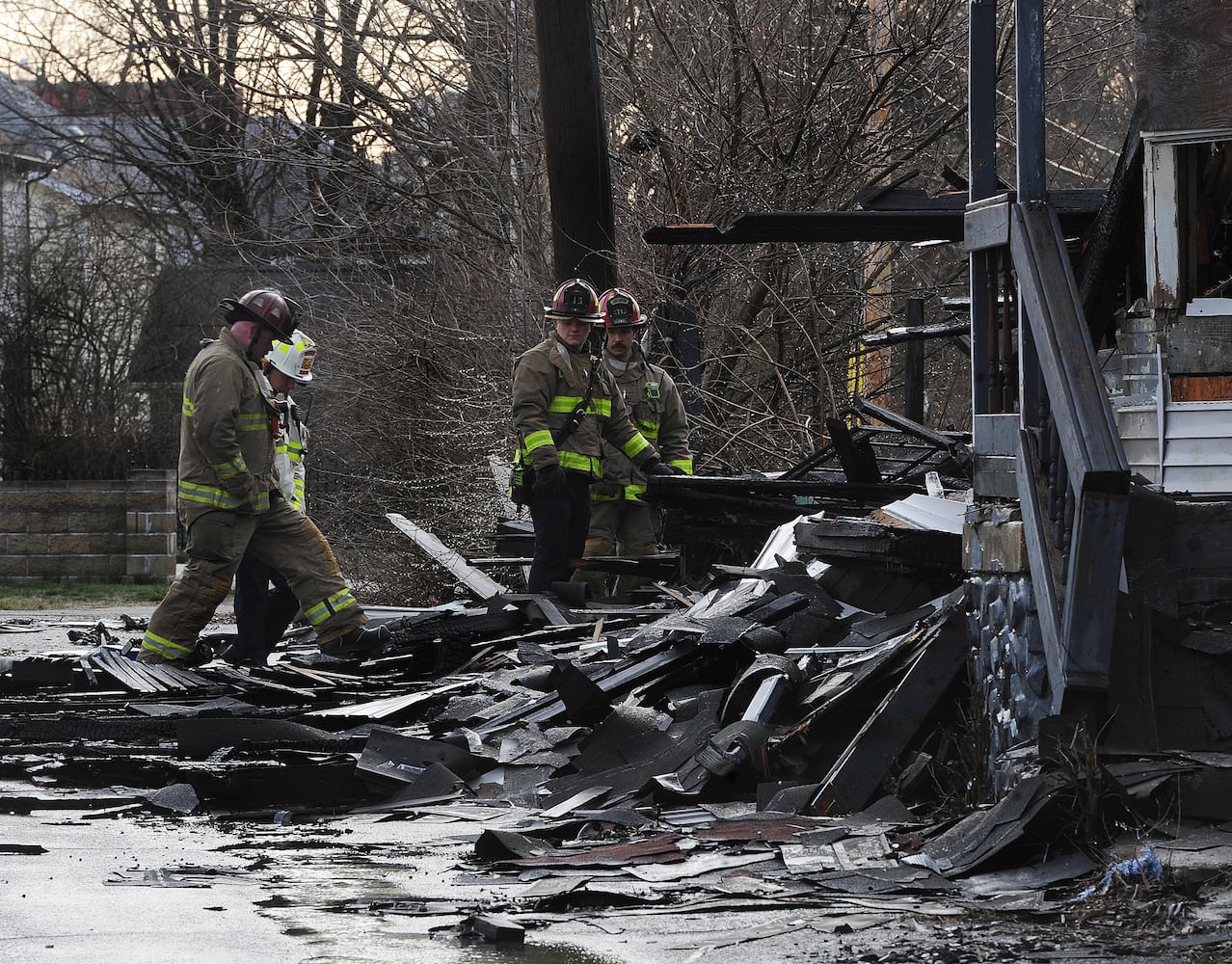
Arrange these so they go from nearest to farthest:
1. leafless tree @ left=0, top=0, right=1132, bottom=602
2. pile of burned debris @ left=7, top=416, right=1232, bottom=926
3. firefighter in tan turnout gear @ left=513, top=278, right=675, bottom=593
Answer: pile of burned debris @ left=7, top=416, right=1232, bottom=926 < firefighter in tan turnout gear @ left=513, top=278, right=675, bottom=593 < leafless tree @ left=0, top=0, right=1132, bottom=602

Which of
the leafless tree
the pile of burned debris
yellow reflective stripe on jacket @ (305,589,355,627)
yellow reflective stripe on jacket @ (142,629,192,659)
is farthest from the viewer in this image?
the leafless tree

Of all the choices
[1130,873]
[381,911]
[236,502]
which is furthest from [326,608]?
[1130,873]

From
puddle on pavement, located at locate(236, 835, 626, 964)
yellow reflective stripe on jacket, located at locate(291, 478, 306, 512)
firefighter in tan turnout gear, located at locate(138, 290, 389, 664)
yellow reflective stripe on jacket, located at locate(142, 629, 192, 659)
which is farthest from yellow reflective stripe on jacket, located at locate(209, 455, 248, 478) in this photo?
puddle on pavement, located at locate(236, 835, 626, 964)

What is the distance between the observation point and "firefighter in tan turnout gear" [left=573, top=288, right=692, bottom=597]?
40.8 ft

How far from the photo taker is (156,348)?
29438 millimetres

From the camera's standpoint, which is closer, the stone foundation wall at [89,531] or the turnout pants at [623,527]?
the turnout pants at [623,527]

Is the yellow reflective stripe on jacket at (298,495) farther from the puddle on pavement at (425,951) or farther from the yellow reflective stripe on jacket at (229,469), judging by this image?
the puddle on pavement at (425,951)

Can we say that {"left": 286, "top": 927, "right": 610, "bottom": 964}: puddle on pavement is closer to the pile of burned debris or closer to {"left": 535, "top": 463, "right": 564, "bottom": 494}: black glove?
the pile of burned debris

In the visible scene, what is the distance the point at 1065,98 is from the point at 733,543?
8.11 metres

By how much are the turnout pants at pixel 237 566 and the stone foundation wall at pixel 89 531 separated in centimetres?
1383

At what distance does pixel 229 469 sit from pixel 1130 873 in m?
6.99

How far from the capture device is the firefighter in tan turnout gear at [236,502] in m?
10.2

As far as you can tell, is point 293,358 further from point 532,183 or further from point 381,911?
point 532,183

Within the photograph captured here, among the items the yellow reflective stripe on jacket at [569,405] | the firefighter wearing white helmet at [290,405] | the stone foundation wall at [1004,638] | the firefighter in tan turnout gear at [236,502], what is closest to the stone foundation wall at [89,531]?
the firefighter wearing white helmet at [290,405]
